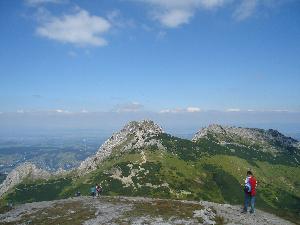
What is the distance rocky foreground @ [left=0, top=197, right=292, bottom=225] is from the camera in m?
44.7

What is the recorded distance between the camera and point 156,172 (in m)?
193

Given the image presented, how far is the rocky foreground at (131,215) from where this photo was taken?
44.7 metres

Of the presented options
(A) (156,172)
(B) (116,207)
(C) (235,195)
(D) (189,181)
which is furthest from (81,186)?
(B) (116,207)

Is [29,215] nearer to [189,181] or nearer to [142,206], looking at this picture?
[142,206]

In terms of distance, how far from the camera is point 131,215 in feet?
154

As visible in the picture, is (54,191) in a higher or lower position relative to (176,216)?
lower

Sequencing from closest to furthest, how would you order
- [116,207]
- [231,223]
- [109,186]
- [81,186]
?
[231,223] < [116,207] < [109,186] < [81,186]

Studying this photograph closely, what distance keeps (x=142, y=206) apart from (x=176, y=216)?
328 inches

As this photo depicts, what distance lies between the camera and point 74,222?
4444 centimetres

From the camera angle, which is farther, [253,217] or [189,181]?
[189,181]

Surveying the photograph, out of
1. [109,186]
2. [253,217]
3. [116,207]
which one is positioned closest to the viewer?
[253,217]

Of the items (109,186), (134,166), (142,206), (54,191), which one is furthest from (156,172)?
(142,206)

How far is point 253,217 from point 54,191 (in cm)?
16471

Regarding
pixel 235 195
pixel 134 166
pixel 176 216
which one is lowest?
pixel 235 195
